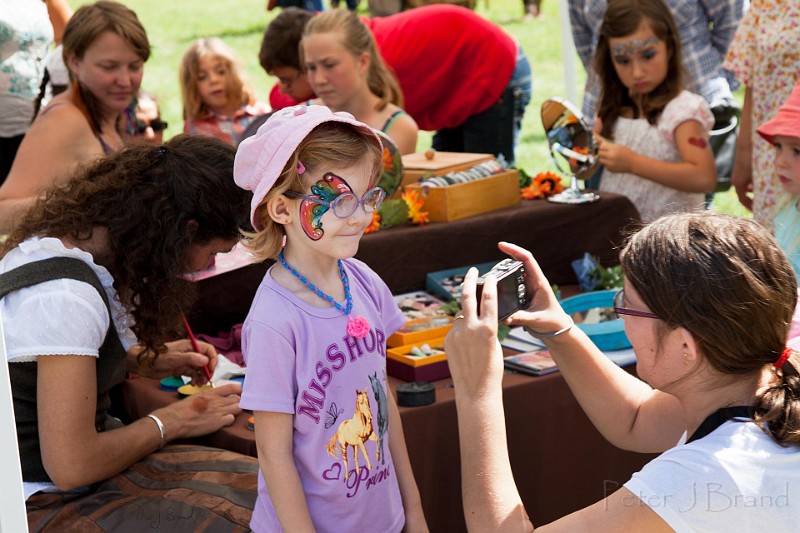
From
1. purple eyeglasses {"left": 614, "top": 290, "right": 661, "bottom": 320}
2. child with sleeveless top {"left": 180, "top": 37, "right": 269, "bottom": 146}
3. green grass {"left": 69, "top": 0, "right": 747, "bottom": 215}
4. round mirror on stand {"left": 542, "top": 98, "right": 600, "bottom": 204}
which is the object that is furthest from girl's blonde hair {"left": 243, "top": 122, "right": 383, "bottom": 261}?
green grass {"left": 69, "top": 0, "right": 747, "bottom": 215}

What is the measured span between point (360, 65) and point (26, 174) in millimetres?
1329

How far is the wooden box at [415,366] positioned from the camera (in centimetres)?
229

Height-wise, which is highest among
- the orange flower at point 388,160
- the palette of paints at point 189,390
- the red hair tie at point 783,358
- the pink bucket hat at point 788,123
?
the pink bucket hat at point 788,123

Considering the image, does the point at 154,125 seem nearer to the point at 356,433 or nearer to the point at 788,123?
the point at 788,123

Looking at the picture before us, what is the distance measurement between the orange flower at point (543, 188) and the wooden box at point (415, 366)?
3.84 feet

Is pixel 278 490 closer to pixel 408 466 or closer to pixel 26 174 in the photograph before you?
pixel 408 466

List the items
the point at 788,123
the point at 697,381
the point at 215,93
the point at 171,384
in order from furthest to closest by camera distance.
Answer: the point at 215,93, the point at 788,123, the point at 171,384, the point at 697,381

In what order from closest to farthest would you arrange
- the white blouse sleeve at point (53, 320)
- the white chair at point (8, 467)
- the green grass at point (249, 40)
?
the white chair at point (8, 467) < the white blouse sleeve at point (53, 320) < the green grass at point (249, 40)

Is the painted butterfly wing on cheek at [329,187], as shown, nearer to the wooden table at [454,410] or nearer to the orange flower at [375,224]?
the wooden table at [454,410]

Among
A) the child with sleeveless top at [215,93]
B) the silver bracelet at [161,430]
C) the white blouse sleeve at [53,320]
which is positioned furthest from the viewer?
the child with sleeveless top at [215,93]

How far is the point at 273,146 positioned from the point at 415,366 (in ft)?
2.66

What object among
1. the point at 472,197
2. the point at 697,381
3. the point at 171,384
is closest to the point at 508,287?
the point at 697,381

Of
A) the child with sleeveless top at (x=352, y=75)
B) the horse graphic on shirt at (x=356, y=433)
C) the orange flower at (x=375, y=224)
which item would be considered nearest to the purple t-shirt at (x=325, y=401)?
the horse graphic on shirt at (x=356, y=433)

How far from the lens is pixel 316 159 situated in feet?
5.54
